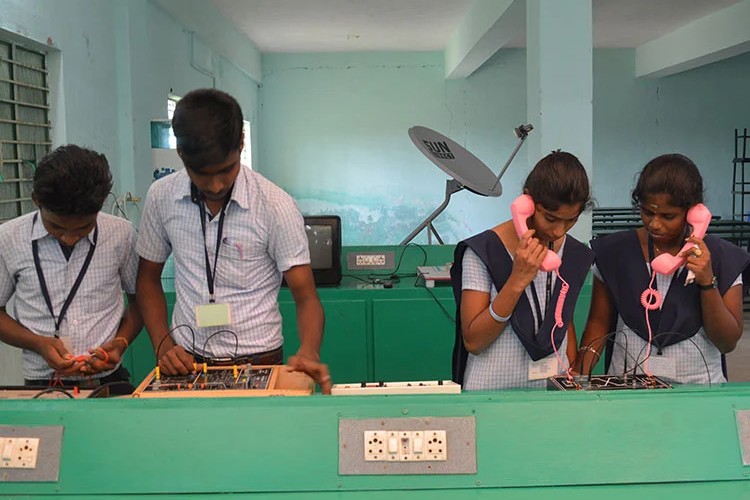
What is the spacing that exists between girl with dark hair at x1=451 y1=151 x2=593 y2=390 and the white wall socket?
0.38m

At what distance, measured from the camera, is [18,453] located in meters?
1.32

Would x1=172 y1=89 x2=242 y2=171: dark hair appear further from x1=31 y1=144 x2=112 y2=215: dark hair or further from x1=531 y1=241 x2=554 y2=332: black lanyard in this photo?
x1=531 y1=241 x2=554 y2=332: black lanyard

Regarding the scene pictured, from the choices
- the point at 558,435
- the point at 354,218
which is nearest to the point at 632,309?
the point at 558,435

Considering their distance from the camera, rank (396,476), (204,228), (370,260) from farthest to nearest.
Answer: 1. (370,260)
2. (204,228)
3. (396,476)

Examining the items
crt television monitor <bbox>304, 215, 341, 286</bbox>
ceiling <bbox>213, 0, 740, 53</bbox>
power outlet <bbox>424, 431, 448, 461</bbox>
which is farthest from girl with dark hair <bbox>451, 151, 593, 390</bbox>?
ceiling <bbox>213, 0, 740, 53</bbox>

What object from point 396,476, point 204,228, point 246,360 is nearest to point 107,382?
point 246,360

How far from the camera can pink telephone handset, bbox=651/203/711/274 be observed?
1.65 meters

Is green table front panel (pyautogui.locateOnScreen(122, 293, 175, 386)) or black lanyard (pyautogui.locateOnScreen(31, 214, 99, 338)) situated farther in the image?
green table front panel (pyautogui.locateOnScreen(122, 293, 175, 386))

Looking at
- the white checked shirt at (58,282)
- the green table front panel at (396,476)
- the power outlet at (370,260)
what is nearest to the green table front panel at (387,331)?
the power outlet at (370,260)

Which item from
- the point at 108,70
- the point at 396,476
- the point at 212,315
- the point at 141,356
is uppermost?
the point at 108,70

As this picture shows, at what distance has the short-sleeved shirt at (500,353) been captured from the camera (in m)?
1.69

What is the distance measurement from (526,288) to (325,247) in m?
2.04

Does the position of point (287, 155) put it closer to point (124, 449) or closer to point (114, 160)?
point (114, 160)

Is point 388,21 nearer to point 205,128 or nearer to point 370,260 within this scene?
point 370,260
